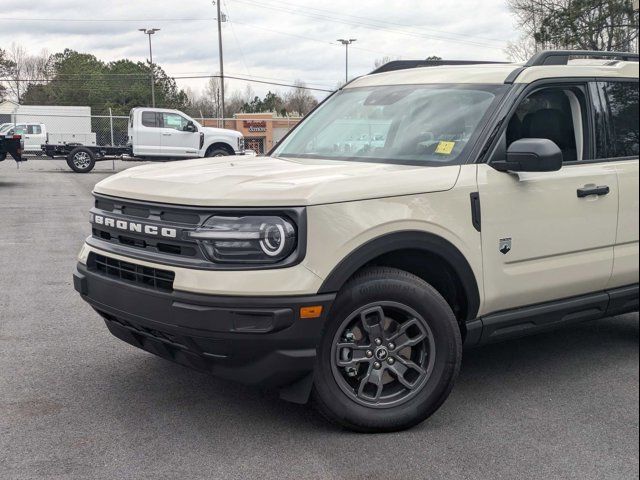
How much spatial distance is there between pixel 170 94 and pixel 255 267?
7314 centimetres

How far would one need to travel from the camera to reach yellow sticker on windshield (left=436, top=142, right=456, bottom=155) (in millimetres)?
4086

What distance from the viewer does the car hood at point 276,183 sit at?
341cm

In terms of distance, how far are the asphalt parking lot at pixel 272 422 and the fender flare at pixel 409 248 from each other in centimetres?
71

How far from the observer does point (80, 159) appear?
26.9m

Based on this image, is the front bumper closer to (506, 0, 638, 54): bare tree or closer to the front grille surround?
the front grille surround

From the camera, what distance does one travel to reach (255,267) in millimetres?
3350

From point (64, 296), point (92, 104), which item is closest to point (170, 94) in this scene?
point (92, 104)

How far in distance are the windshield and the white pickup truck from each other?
2184 centimetres

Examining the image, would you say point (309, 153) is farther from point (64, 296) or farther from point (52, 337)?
point (64, 296)

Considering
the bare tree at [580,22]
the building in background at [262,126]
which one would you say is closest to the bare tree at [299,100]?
the building in background at [262,126]

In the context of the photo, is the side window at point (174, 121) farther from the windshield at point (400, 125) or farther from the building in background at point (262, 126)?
the building in background at point (262, 126)

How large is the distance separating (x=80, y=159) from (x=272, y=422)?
24.9 meters

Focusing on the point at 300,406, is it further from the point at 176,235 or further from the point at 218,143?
the point at 218,143

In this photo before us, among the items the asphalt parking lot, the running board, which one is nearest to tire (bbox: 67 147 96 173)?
the asphalt parking lot
